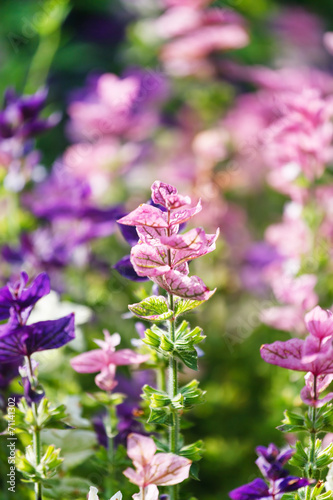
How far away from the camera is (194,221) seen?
122cm

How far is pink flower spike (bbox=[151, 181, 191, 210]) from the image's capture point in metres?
0.43

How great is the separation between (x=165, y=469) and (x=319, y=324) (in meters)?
0.15

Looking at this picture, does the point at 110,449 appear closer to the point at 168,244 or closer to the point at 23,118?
the point at 168,244

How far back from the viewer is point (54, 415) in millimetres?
494

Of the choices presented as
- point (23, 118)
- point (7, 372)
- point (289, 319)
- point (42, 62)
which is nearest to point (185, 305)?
point (7, 372)

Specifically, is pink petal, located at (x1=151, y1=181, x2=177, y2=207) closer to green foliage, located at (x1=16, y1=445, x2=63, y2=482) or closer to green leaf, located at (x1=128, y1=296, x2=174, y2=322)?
green leaf, located at (x1=128, y1=296, x2=174, y2=322)

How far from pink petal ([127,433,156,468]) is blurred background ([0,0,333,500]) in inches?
4.9

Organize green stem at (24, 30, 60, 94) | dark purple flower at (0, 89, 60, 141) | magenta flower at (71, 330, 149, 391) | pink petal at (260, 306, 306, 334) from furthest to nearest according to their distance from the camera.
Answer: green stem at (24, 30, 60, 94), dark purple flower at (0, 89, 60, 141), pink petal at (260, 306, 306, 334), magenta flower at (71, 330, 149, 391)

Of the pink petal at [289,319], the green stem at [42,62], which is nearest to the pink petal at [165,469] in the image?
the pink petal at [289,319]

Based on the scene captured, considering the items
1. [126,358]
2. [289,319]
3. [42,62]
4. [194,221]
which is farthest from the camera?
[42,62]

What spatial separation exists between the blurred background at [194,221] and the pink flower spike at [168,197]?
154mm

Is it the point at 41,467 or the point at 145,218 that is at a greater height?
the point at 145,218

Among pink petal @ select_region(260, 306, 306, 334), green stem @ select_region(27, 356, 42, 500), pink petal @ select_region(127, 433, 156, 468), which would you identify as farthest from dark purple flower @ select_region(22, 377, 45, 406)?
pink petal @ select_region(260, 306, 306, 334)

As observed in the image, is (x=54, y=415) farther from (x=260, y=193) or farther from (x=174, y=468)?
(x=260, y=193)
